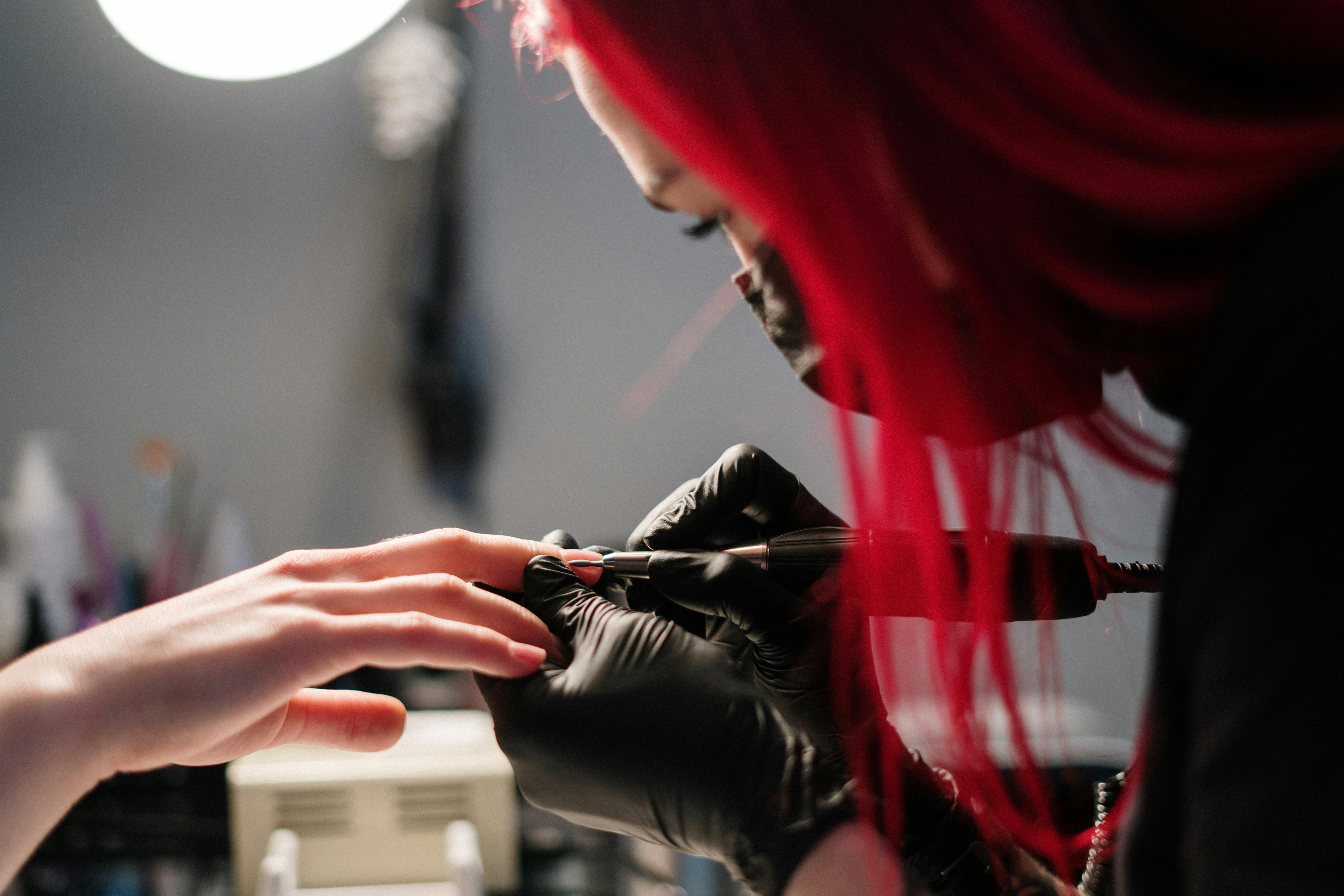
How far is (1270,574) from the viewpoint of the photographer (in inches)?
12.1

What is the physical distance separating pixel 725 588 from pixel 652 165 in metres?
0.30

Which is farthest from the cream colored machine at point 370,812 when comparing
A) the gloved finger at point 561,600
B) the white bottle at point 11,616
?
the gloved finger at point 561,600

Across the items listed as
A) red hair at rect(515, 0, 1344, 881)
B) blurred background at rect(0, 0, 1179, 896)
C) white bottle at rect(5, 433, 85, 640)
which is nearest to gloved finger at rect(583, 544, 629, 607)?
red hair at rect(515, 0, 1344, 881)

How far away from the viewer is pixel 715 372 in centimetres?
141

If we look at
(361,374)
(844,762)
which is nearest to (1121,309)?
(844,762)

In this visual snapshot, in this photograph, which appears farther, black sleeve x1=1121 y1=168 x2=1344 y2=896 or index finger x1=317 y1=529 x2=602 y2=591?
index finger x1=317 y1=529 x2=602 y2=591

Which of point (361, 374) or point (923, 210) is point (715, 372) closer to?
point (361, 374)

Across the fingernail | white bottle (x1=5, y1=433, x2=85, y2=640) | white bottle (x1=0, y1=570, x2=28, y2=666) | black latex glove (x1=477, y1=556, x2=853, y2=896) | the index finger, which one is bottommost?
black latex glove (x1=477, y1=556, x2=853, y2=896)

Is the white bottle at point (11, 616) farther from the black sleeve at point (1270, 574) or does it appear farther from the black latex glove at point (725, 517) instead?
the black sleeve at point (1270, 574)

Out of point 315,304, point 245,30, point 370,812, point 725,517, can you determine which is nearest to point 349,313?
point 315,304

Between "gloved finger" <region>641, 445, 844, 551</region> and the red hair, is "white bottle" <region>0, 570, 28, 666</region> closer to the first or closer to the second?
"gloved finger" <region>641, 445, 844, 551</region>

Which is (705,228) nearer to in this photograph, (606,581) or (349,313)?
(606,581)

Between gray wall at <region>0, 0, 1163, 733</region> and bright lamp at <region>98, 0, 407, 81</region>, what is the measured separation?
17.8 inches

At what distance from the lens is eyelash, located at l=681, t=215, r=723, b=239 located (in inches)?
21.4
